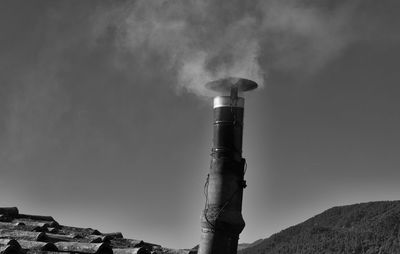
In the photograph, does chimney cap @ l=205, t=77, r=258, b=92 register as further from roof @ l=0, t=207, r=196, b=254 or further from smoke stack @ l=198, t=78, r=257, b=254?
roof @ l=0, t=207, r=196, b=254

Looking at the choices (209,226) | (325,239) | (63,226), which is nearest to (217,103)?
(209,226)

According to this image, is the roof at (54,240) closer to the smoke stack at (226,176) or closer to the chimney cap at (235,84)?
the smoke stack at (226,176)

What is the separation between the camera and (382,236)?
196 metres

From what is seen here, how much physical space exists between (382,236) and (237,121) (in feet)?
665

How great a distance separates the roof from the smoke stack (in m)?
0.91

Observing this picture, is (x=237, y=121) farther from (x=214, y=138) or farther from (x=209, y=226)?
(x=209, y=226)

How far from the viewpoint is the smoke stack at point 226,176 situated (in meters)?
7.17

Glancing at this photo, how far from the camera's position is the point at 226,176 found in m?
7.33

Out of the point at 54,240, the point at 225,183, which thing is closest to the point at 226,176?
the point at 225,183

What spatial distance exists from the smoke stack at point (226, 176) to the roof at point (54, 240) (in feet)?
3.00

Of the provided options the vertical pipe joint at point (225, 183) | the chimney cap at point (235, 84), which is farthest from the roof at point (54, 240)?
the chimney cap at point (235, 84)

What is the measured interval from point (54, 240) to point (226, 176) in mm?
2384

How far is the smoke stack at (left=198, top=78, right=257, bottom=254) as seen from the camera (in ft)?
23.5

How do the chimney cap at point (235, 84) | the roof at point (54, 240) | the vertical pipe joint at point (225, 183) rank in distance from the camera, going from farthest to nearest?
the chimney cap at point (235, 84) < the vertical pipe joint at point (225, 183) < the roof at point (54, 240)
